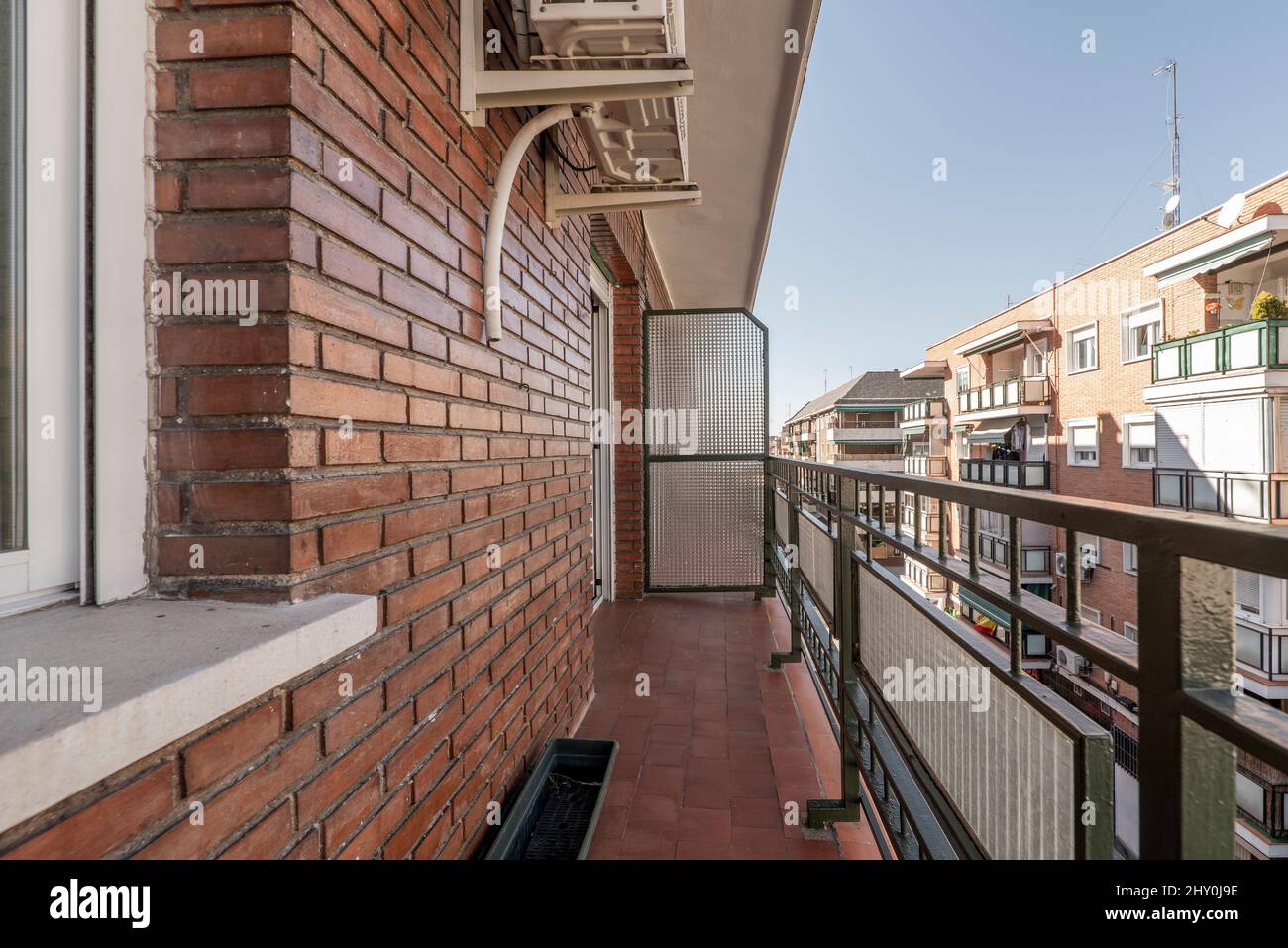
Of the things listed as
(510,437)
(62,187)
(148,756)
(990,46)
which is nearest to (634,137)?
(510,437)

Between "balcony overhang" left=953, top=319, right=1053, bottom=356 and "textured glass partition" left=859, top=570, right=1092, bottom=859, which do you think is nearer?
"textured glass partition" left=859, top=570, right=1092, bottom=859

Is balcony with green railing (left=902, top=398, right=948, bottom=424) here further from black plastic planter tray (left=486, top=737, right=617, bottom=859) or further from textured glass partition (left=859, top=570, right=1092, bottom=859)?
textured glass partition (left=859, top=570, right=1092, bottom=859)

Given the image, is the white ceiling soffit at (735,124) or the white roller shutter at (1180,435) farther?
the white roller shutter at (1180,435)

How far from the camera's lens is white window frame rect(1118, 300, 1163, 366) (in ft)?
44.0

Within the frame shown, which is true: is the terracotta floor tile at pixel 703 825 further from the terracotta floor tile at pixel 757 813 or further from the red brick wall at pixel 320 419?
the red brick wall at pixel 320 419

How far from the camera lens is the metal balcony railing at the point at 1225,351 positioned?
9.80 m

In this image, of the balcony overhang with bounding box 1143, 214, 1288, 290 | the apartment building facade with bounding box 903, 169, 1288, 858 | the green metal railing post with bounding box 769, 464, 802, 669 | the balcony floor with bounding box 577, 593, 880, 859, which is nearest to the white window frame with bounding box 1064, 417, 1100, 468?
the apartment building facade with bounding box 903, 169, 1288, 858

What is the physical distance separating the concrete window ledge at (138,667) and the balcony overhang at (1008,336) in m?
20.7

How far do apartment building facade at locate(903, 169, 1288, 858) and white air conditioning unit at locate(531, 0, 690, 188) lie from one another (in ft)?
20.4

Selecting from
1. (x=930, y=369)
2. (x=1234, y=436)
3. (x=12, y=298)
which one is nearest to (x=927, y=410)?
(x=930, y=369)

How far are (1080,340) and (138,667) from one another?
67.1 feet

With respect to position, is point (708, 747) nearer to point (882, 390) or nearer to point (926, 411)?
point (926, 411)

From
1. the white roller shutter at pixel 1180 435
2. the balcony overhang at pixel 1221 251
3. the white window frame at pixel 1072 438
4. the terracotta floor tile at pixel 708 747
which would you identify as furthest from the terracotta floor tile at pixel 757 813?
Answer: the white window frame at pixel 1072 438

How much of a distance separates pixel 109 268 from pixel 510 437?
96 centimetres
